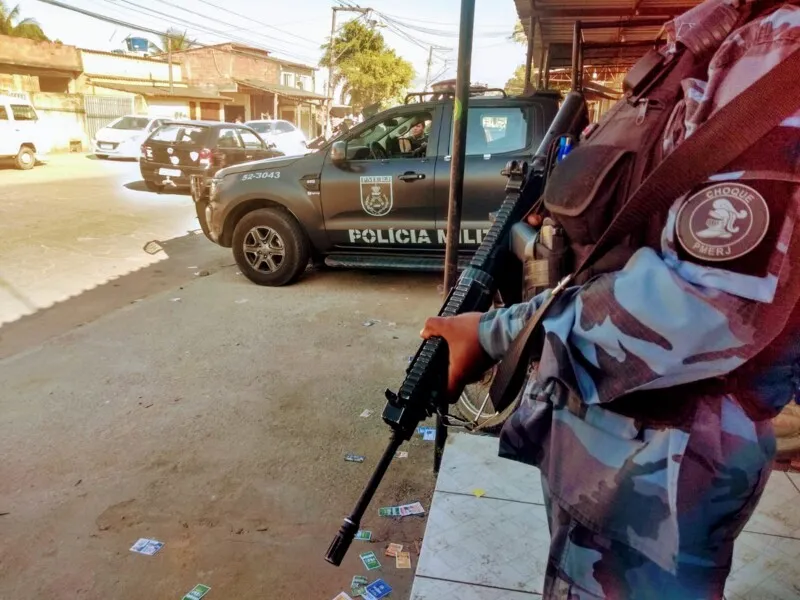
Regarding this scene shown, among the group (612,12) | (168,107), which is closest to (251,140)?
(612,12)

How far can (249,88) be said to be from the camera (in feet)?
109

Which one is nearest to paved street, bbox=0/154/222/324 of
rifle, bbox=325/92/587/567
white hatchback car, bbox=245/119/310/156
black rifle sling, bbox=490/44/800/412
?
white hatchback car, bbox=245/119/310/156

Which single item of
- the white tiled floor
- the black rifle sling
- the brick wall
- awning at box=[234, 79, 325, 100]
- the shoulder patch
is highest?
the brick wall

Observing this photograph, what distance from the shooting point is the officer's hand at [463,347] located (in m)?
1.07

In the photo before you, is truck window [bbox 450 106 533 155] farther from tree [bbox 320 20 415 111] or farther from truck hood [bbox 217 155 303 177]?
tree [bbox 320 20 415 111]

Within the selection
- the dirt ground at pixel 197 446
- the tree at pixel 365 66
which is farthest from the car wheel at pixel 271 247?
the tree at pixel 365 66

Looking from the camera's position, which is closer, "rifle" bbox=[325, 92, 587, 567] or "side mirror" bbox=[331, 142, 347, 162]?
"rifle" bbox=[325, 92, 587, 567]

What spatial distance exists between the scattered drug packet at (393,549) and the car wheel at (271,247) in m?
3.76

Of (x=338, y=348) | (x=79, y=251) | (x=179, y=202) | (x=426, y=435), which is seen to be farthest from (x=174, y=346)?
(x=179, y=202)

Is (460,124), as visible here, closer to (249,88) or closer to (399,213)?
(399,213)

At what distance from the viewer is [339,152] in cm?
536

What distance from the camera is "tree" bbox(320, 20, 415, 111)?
3428 centimetres

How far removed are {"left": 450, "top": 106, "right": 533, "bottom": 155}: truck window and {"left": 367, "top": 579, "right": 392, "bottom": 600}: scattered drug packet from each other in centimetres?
390

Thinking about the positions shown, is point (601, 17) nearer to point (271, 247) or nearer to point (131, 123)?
point (271, 247)
